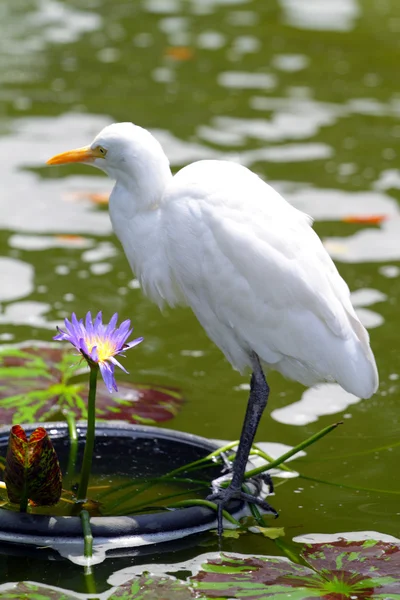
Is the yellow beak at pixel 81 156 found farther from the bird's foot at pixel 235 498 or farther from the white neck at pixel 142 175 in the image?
the bird's foot at pixel 235 498

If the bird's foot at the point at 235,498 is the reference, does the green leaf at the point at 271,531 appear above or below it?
below

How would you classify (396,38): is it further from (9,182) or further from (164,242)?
(164,242)

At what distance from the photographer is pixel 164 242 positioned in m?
2.87

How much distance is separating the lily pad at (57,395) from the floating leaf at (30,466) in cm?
68

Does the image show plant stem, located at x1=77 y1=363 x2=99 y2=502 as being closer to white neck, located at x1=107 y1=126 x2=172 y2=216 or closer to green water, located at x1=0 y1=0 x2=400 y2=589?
green water, located at x1=0 y1=0 x2=400 y2=589

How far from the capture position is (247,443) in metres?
2.80

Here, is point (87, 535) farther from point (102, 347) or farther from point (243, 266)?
point (243, 266)

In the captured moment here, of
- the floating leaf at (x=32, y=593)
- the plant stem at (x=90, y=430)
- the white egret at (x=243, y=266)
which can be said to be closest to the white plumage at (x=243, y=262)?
the white egret at (x=243, y=266)

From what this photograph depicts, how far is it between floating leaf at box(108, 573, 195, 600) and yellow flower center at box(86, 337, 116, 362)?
0.50m

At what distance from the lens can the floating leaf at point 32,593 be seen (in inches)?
89.3

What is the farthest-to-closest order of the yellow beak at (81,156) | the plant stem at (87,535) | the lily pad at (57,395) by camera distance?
the lily pad at (57,395) → the yellow beak at (81,156) → the plant stem at (87,535)

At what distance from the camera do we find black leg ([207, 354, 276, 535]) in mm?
2744

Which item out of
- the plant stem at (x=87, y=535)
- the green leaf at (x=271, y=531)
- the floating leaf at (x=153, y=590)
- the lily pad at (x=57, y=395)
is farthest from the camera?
the lily pad at (x=57, y=395)

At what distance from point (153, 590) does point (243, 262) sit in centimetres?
88
